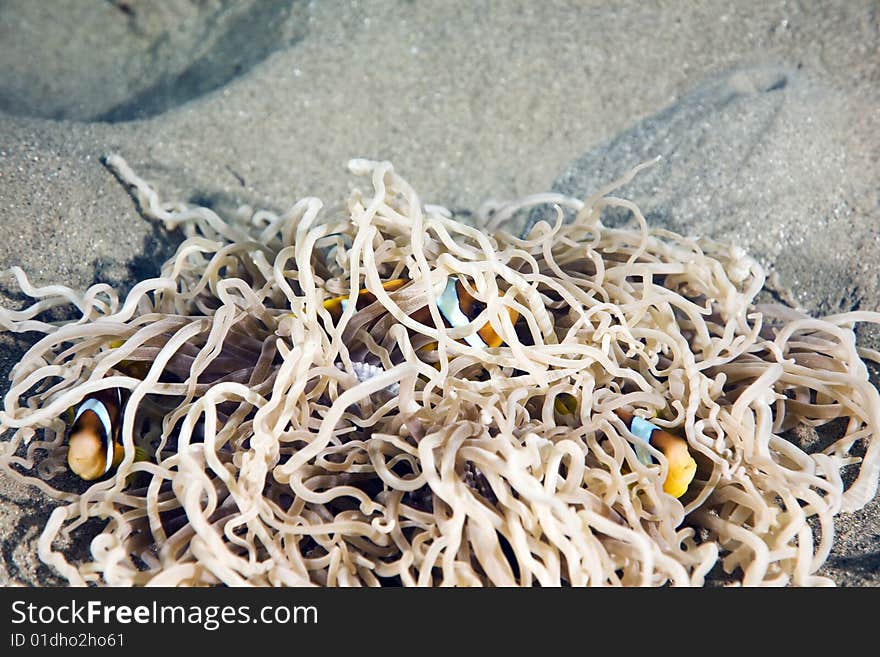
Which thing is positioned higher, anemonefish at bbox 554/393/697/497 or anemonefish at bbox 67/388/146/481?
anemonefish at bbox 67/388/146/481

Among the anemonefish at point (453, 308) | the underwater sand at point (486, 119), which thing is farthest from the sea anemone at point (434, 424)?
the underwater sand at point (486, 119)

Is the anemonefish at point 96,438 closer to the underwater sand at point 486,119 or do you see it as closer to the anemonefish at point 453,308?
the anemonefish at point 453,308

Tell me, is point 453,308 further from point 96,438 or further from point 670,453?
point 96,438

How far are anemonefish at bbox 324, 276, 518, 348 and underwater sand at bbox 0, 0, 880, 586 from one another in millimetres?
768

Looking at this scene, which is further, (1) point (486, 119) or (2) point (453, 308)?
(1) point (486, 119)

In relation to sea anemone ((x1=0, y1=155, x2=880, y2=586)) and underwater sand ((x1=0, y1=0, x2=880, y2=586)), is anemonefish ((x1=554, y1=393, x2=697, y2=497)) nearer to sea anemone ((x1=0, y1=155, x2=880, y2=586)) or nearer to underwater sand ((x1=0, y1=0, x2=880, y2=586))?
sea anemone ((x1=0, y1=155, x2=880, y2=586))

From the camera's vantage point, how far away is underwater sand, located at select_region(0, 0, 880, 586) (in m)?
1.79

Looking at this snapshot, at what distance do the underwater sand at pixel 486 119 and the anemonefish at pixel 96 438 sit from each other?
0.57 m

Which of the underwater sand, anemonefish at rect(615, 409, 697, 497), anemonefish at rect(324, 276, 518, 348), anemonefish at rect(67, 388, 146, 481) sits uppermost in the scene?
the underwater sand

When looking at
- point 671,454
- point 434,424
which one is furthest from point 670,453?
point 434,424

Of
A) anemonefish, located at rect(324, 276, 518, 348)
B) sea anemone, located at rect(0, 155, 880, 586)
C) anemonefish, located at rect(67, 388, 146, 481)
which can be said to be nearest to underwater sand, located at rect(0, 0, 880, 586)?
sea anemone, located at rect(0, 155, 880, 586)

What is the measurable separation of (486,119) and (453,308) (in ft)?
3.61

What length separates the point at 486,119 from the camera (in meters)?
2.11

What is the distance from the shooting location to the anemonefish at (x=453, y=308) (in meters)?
1.21
